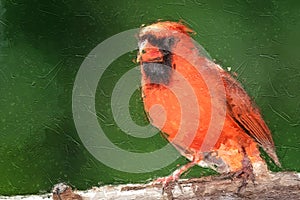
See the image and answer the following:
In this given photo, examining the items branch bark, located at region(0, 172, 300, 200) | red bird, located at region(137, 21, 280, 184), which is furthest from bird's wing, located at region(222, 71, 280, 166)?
branch bark, located at region(0, 172, 300, 200)

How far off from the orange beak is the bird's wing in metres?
0.32

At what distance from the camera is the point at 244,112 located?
2.24 metres

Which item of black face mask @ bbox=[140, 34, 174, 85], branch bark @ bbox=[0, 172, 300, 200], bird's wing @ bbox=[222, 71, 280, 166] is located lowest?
branch bark @ bbox=[0, 172, 300, 200]

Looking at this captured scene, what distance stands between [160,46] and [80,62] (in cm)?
38

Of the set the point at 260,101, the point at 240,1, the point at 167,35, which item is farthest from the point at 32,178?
the point at 240,1

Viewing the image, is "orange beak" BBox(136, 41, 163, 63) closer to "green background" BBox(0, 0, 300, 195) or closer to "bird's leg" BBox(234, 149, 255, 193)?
"green background" BBox(0, 0, 300, 195)

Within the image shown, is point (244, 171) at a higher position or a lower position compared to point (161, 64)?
lower

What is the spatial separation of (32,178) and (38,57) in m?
0.58

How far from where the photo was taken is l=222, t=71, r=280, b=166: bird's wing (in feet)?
7.32

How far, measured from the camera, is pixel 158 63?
2195mm

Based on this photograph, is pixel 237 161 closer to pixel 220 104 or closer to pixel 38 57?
pixel 220 104

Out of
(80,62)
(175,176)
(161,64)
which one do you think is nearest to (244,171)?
(175,176)

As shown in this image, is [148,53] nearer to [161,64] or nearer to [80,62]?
[161,64]

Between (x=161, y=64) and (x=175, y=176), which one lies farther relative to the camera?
(x=175, y=176)
